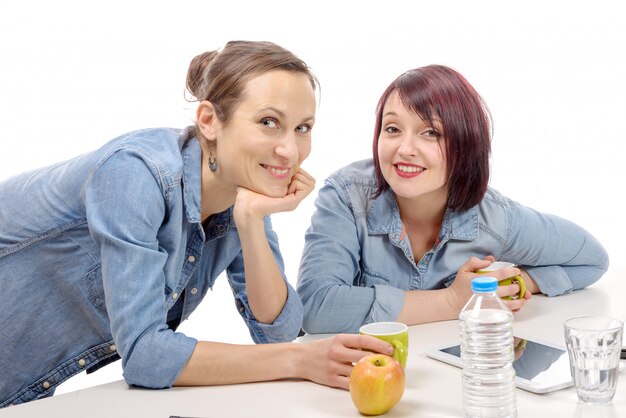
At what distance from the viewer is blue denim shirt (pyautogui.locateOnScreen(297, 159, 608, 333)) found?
212cm

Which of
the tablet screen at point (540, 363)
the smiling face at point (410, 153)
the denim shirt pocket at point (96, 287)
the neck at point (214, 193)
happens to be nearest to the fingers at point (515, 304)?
the tablet screen at point (540, 363)

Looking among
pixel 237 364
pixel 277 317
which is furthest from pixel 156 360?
pixel 277 317

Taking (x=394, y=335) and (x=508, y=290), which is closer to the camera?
(x=394, y=335)

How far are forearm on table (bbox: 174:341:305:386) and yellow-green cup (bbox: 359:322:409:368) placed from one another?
140mm

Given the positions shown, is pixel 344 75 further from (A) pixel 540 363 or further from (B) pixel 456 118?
(A) pixel 540 363

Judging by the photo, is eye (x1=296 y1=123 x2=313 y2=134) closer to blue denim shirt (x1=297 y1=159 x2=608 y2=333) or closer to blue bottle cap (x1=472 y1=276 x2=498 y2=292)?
blue denim shirt (x1=297 y1=159 x2=608 y2=333)

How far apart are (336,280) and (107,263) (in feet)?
2.23

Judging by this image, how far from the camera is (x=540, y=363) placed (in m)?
1.67

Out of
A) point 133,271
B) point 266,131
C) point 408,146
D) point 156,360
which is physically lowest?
point 156,360

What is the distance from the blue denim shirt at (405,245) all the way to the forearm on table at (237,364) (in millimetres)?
433

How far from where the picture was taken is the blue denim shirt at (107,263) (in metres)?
1.58

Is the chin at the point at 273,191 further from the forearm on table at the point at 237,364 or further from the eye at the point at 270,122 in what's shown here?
the forearm on table at the point at 237,364

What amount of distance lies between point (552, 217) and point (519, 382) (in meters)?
0.84

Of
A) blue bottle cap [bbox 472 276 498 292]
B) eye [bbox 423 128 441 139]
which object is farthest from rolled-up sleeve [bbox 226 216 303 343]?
blue bottle cap [bbox 472 276 498 292]
